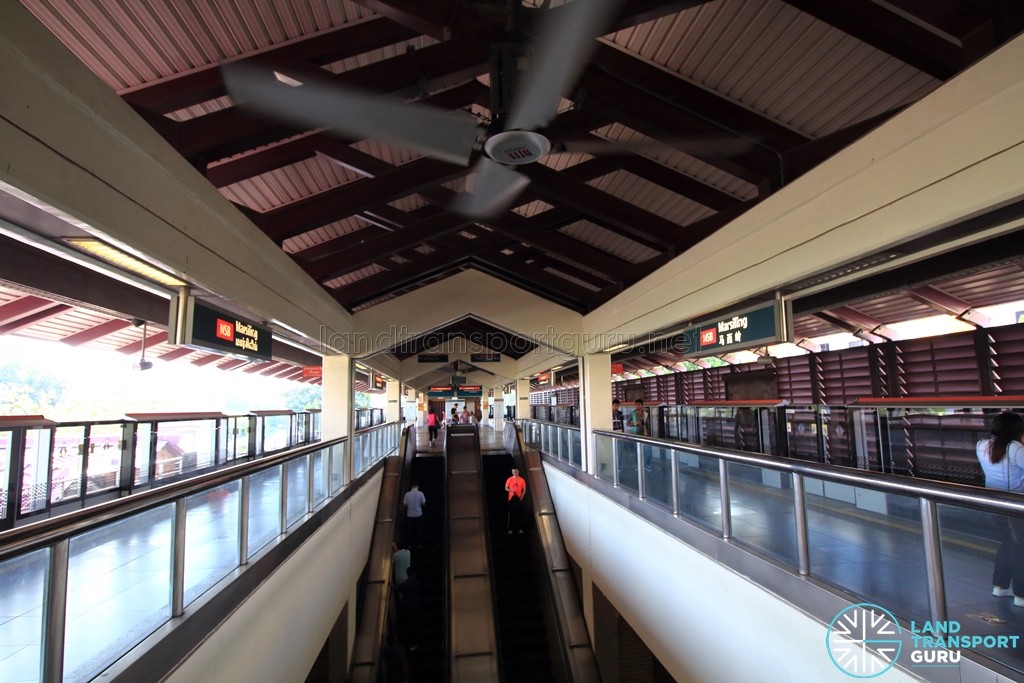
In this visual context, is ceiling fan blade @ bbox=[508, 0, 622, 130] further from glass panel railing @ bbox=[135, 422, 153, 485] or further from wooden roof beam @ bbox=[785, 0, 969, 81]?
glass panel railing @ bbox=[135, 422, 153, 485]

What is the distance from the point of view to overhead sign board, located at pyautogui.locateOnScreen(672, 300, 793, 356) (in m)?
5.25

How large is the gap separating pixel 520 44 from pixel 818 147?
136 inches

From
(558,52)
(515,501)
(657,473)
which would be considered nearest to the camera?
(558,52)

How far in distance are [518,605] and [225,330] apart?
8438 mm

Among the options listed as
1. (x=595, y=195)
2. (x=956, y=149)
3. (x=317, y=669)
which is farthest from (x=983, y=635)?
(x=317, y=669)

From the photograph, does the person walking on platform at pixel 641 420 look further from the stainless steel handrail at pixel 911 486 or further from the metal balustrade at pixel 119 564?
the metal balustrade at pixel 119 564

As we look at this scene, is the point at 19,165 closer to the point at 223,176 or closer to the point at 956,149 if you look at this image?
the point at 223,176

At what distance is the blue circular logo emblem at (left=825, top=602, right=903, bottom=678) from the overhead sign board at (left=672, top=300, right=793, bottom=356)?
2.77m

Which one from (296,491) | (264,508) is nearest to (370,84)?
(264,508)

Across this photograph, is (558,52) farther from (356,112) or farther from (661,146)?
(661,146)

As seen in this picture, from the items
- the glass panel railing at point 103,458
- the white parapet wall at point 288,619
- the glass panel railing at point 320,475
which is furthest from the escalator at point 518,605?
the glass panel railing at point 103,458

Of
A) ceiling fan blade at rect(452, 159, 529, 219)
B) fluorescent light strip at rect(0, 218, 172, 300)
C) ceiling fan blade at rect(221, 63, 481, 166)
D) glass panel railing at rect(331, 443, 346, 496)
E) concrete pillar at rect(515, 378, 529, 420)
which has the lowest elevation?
glass panel railing at rect(331, 443, 346, 496)

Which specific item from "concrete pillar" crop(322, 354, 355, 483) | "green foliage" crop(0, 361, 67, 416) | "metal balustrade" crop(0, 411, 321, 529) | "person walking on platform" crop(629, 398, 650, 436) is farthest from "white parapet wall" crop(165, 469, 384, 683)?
"green foliage" crop(0, 361, 67, 416)

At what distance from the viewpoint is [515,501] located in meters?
12.3
